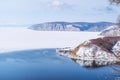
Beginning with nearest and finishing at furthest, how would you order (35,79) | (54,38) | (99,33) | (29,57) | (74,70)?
1. (35,79)
2. (74,70)
3. (29,57)
4. (99,33)
5. (54,38)

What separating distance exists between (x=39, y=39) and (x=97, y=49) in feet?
42.7

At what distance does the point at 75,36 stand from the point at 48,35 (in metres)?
6.23

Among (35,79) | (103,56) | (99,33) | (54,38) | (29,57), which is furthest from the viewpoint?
→ (54,38)

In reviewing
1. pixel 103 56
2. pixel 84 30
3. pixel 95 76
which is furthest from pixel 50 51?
pixel 95 76

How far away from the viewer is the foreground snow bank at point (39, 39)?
1495 inches

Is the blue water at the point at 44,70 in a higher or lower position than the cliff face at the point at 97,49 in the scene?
lower

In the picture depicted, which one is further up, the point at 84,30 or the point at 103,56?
the point at 84,30

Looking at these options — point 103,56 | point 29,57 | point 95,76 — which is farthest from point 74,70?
point 29,57

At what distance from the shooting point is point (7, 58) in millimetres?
33719

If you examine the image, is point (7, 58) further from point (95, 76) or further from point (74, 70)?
point (95, 76)

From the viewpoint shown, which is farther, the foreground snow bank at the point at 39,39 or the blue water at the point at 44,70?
the foreground snow bank at the point at 39,39

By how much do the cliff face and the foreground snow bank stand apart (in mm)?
1249

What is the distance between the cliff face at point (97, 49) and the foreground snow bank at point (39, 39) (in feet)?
4.10

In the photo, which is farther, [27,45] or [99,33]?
[27,45]
